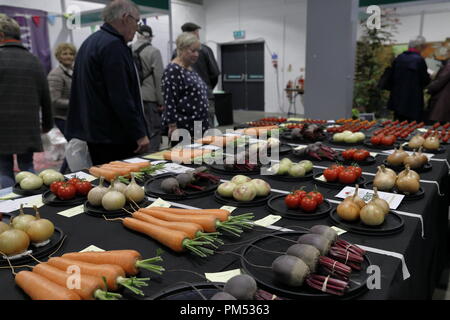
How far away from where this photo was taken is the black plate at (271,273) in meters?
0.97

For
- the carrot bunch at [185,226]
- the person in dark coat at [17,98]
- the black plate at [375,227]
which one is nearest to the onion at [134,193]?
the carrot bunch at [185,226]

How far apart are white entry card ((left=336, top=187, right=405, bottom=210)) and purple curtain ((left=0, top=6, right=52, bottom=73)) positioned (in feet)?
19.6

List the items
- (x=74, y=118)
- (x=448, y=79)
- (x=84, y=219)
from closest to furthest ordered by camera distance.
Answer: (x=84, y=219) < (x=74, y=118) < (x=448, y=79)

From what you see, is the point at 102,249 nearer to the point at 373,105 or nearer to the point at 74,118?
the point at 74,118

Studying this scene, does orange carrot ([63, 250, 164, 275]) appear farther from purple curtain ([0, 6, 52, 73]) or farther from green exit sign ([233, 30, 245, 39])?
green exit sign ([233, 30, 245, 39])

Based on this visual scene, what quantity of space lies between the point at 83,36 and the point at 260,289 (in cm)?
717

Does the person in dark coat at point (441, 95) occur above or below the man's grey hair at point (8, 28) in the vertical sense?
below

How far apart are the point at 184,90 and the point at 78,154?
3.36 feet

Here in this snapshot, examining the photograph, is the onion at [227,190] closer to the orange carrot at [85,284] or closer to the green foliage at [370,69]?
the orange carrot at [85,284]

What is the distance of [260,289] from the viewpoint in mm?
1020

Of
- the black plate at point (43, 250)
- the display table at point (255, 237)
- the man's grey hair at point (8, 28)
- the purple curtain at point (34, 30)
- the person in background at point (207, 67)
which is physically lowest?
the display table at point (255, 237)

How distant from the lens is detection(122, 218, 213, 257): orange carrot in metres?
1.22

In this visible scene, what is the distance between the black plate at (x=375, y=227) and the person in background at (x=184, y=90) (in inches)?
76.8
